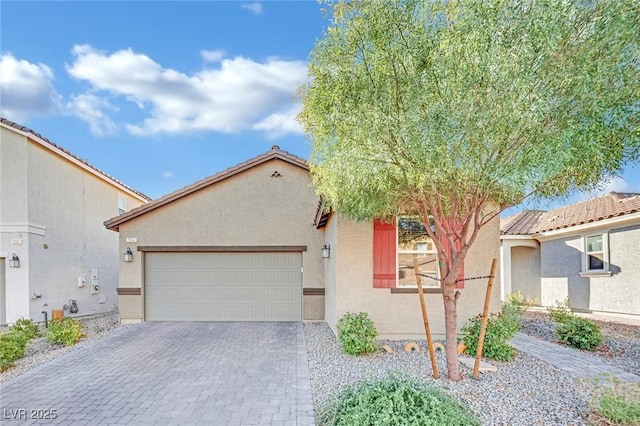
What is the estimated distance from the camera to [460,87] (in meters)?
4.51

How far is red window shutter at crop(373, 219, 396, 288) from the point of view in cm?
895

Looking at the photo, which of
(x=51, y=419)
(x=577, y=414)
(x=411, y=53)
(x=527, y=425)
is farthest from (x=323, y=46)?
(x=51, y=419)

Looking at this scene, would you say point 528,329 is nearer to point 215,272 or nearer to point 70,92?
point 215,272

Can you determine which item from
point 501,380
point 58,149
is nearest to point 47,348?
point 58,149

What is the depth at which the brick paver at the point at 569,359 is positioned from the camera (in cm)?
646

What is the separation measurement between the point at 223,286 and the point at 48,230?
6014 millimetres

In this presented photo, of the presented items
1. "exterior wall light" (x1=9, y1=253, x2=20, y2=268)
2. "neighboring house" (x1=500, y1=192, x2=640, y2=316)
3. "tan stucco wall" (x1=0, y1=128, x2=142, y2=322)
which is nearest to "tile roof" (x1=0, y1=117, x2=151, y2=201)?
"tan stucco wall" (x1=0, y1=128, x2=142, y2=322)

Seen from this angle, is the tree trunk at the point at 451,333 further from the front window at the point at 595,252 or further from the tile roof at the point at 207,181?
the front window at the point at 595,252

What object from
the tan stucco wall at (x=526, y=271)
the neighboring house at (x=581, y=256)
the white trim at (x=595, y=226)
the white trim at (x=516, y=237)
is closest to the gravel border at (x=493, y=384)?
the neighboring house at (x=581, y=256)

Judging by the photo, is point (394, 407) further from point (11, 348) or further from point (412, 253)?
point (11, 348)

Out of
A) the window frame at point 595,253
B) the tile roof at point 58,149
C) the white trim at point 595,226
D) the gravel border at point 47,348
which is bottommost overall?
the gravel border at point 47,348

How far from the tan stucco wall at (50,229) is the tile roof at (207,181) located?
2.13 meters

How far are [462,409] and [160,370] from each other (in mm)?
5296

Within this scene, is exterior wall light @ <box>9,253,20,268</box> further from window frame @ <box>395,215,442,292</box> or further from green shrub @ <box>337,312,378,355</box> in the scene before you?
window frame @ <box>395,215,442,292</box>
